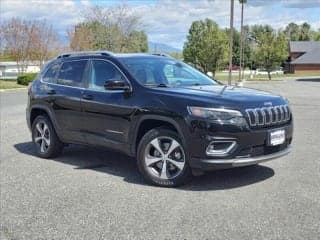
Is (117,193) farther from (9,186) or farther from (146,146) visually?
(9,186)

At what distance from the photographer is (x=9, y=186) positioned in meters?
6.79

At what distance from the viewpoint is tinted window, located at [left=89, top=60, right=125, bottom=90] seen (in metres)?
7.27

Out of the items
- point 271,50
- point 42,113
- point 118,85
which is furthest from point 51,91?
point 271,50

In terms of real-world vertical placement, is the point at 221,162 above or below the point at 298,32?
below

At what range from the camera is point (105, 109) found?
7211 millimetres

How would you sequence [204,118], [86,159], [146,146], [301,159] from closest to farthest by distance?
[204,118] < [146,146] < [301,159] < [86,159]

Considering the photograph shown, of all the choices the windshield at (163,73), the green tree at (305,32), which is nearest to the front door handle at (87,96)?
the windshield at (163,73)

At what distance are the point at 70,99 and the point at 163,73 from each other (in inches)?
60.8

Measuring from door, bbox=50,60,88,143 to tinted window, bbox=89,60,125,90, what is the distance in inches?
8.2

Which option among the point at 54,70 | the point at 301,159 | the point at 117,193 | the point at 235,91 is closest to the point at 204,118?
the point at 235,91

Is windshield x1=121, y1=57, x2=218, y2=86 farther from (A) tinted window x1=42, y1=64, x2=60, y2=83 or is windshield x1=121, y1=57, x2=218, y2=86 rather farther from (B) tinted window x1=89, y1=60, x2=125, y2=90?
(A) tinted window x1=42, y1=64, x2=60, y2=83

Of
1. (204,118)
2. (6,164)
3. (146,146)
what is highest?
(204,118)

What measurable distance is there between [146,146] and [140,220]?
1543 millimetres

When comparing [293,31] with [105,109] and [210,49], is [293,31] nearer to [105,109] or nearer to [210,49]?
[210,49]
